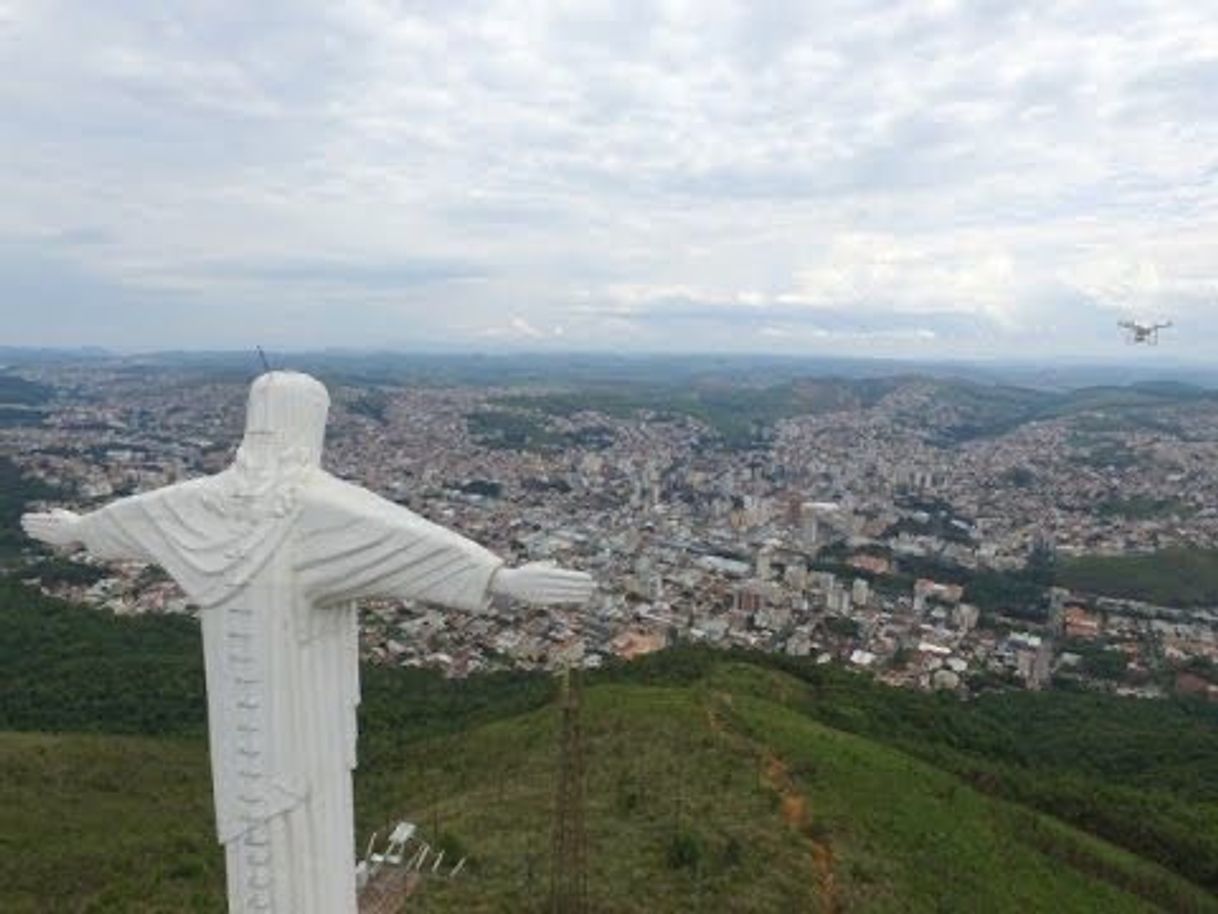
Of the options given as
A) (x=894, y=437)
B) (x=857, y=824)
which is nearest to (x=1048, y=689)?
(x=857, y=824)

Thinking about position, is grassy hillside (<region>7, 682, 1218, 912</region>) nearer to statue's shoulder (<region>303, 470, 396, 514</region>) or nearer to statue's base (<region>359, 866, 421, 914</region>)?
statue's base (<region>359, 866, 421, 914</region>)

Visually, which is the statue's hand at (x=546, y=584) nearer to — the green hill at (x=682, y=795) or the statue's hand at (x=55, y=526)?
the statue's hand at (x=55, y=526)

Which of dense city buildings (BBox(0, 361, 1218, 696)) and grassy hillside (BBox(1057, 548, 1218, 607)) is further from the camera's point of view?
grassy hillside (BBox(1057, 548, 1218, 607))

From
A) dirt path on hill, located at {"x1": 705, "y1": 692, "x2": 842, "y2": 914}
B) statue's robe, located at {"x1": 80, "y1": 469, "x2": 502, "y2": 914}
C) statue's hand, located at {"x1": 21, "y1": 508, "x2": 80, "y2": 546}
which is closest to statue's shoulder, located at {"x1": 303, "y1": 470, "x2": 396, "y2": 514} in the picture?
statue's robe, located at {"x1": 80, "y1": 469, "x2": 502, "y2": 914}

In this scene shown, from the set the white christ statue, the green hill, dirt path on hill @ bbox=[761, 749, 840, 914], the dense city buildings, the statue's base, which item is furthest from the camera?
the dense city buildings

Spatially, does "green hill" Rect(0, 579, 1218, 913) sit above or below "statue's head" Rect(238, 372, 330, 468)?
below

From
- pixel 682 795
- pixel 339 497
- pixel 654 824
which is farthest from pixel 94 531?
pixel 682 795

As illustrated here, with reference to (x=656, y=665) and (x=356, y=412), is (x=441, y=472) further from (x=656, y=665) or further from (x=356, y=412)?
(x=656, y=665)

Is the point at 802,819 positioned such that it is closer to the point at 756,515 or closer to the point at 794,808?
the point at 794,808
